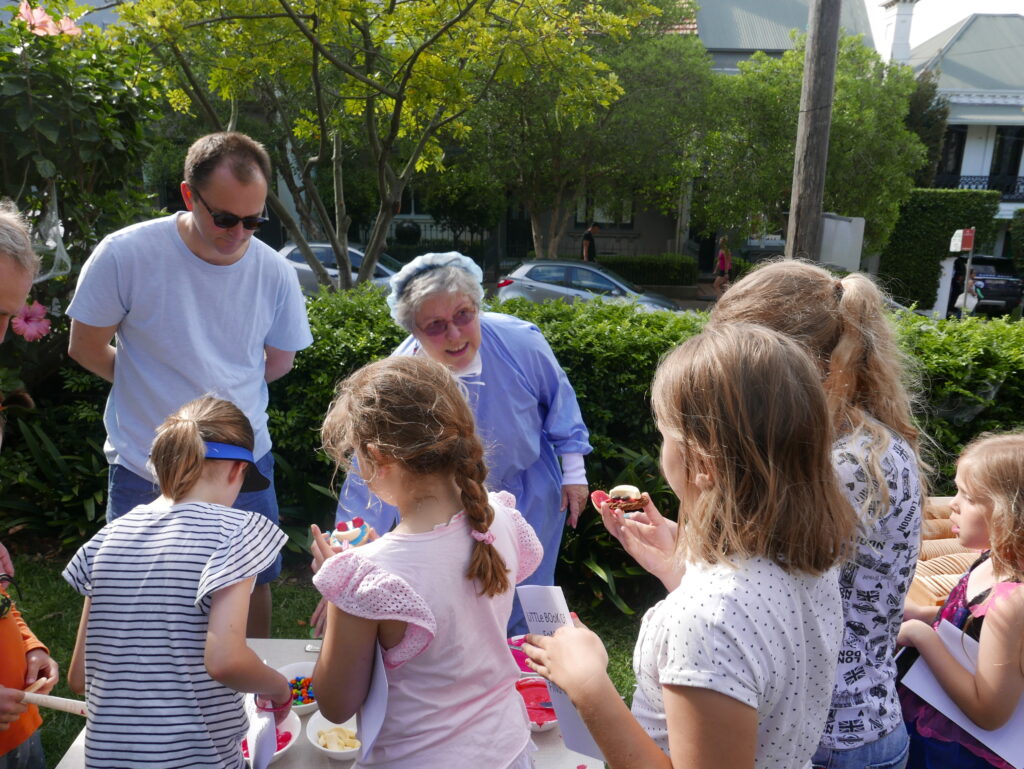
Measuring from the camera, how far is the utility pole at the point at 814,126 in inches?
202

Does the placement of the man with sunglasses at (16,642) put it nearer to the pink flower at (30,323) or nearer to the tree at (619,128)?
the pink flower at (30,323)

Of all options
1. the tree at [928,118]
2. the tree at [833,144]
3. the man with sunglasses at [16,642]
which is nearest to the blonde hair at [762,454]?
the man with sunglasses at [16,642]

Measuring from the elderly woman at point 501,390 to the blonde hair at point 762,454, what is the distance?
138 centimetres

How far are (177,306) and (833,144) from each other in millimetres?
18657

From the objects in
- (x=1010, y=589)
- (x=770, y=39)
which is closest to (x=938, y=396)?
(x=1010, y=589)

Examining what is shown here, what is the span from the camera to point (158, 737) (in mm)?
1623

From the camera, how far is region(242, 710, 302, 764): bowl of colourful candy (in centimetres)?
196

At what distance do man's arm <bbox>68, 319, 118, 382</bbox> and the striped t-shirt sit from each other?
1.14 metres

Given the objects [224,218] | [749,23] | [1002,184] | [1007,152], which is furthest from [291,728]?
[1007,152]

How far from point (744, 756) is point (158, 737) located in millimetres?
1225

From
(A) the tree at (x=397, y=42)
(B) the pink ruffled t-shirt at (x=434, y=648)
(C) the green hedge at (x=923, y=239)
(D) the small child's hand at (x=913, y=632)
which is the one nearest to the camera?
(B) the pink ruffled t-shirt at (x=434, y=648)

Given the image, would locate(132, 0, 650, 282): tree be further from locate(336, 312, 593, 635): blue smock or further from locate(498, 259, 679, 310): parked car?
locate(498, 259, 679, 310): parked car

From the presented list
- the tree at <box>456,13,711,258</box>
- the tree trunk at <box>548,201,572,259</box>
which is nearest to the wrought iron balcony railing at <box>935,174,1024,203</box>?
the tree at <box>456,13,711,258</box>

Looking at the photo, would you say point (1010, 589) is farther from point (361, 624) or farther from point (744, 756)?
point (361, 624)
